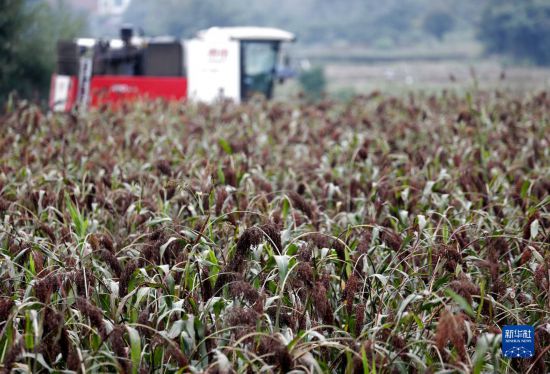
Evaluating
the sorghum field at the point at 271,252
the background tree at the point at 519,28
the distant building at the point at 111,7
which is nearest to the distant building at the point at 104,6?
the distant building at the point at 111,7

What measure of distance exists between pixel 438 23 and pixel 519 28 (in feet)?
95.8

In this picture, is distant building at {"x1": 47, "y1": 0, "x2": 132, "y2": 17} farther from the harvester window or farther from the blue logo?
the blue logo

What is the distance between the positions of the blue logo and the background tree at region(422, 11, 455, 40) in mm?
97262

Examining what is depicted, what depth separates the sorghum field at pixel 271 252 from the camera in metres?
3.31

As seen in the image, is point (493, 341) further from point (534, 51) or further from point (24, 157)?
point (534, 51)

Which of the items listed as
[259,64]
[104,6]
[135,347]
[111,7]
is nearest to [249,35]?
[259,64]

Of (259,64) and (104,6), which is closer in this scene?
(259,64)

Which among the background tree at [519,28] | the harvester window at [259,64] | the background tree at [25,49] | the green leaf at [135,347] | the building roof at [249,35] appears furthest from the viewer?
the background tree at [519,28]

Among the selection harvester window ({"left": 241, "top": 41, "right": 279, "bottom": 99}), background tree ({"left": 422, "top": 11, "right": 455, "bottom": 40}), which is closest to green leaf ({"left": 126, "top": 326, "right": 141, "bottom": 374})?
harvester window ({"left": 241, "top": 41, "right": 279, "bottom": 99})

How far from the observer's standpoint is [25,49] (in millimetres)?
32594

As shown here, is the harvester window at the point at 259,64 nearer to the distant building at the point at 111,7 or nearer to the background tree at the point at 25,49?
the background tree at the point at 25,49

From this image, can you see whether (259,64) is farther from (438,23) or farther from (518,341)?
(438,23)

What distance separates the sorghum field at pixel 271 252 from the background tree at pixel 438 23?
90761 mm

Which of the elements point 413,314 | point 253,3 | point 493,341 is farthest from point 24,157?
point 253,3
